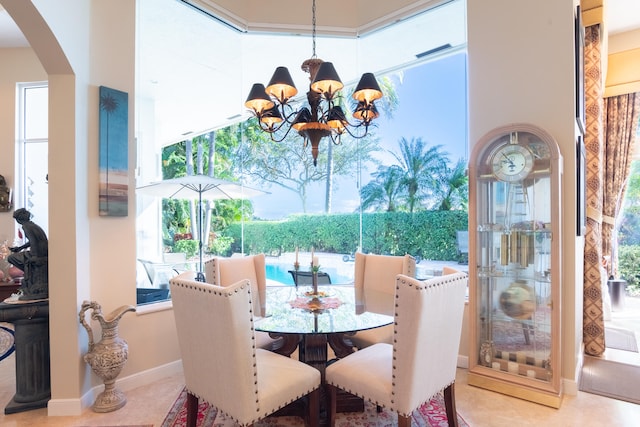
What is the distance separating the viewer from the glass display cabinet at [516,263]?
8.56 ft

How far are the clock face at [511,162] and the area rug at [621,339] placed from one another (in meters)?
2.48

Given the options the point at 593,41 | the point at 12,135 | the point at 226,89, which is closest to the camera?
the point at 593,41

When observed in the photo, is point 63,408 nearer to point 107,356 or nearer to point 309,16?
point 107,356

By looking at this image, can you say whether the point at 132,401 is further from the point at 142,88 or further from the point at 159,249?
the point at 142,88

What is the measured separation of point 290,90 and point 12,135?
5214mm

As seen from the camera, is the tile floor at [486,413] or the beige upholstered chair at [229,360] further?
the tile floor at [486,413]

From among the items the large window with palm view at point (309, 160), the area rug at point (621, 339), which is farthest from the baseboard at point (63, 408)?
the area rug at point (621, 339)

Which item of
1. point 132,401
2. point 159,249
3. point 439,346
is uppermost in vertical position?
point 159,249

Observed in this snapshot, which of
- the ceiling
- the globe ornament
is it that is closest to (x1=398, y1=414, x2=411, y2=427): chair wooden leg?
the globe ornament

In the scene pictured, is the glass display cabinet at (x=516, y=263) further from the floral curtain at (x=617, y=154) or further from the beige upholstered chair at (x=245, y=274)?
the floral curtain at (x=617, y=154)

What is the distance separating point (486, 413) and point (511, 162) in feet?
6.27

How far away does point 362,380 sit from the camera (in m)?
1.98

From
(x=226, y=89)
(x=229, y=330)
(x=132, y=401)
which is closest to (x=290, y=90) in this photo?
(x=229, y=330)

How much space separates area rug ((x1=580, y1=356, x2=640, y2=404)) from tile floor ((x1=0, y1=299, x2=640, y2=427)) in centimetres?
12
